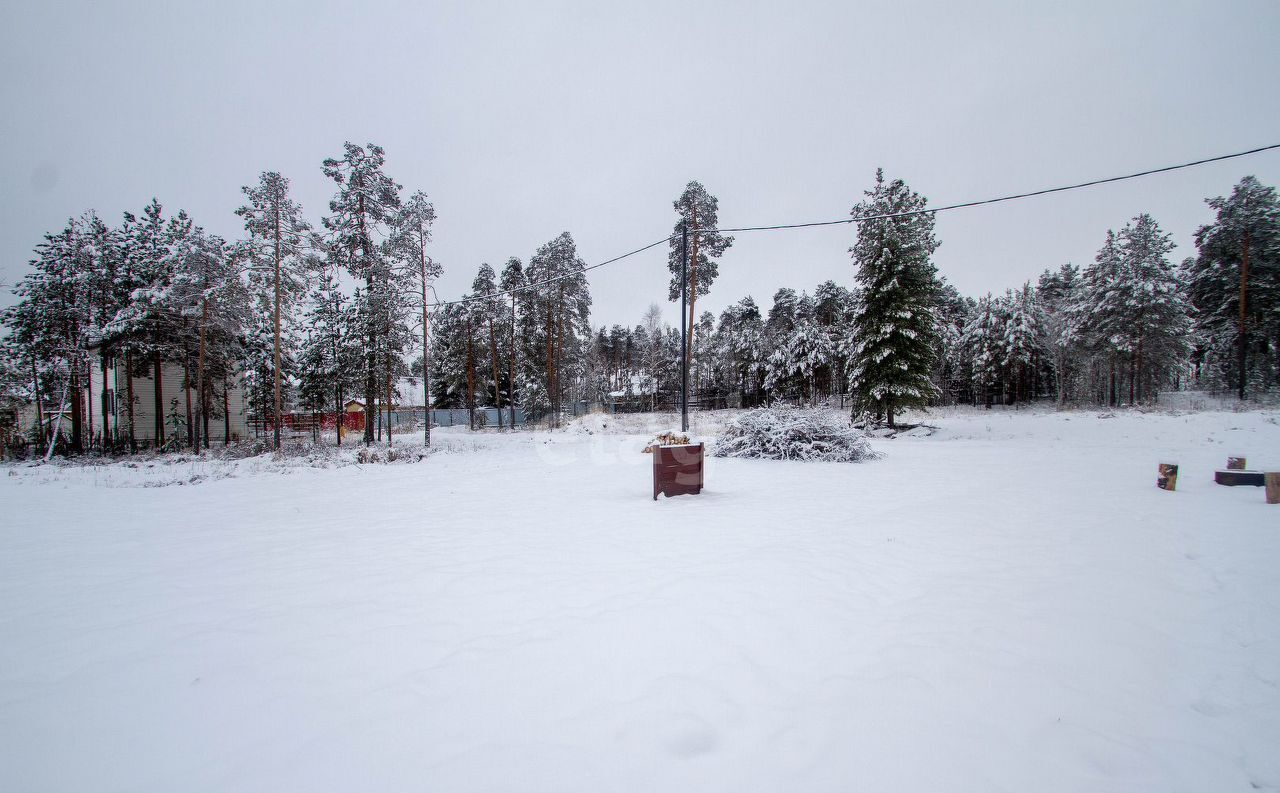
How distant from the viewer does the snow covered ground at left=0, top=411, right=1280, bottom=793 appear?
7.07 ft

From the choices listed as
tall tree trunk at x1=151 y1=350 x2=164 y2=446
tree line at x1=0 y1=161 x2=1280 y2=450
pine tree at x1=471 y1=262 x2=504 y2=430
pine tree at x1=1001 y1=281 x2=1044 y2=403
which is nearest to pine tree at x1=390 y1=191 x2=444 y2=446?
tree line at x1=0 y1=161 x2=1280 y2=450

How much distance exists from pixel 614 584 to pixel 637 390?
2646 inches

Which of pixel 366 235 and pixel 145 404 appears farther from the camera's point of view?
pixel 145 404

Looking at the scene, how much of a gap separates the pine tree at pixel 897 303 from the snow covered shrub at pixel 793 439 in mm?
→ 8071

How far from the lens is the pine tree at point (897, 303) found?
779 inches

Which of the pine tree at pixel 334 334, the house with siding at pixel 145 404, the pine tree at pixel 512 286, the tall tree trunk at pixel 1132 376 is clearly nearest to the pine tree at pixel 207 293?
the pine tree at pixel 334 334

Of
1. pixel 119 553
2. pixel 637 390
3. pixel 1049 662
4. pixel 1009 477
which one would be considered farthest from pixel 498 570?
pixel 637 390

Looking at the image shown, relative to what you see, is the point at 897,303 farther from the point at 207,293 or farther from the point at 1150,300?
the point at 207,293

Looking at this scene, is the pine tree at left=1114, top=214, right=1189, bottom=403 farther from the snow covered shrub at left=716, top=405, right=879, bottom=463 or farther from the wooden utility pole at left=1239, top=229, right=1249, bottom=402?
the snow covered shrub at left=716, top=405, right=879, bottom=463

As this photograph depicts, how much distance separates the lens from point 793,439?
13141 millimetres

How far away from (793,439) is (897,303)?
10.7m

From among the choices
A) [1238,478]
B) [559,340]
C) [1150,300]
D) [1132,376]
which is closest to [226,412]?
[559,340]

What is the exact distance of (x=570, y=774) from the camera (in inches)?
81.5

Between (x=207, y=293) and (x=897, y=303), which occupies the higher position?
(x=207, y=293)
